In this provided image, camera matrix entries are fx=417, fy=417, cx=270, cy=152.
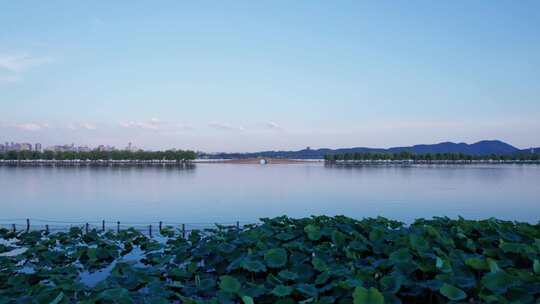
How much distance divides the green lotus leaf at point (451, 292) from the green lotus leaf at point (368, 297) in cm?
89

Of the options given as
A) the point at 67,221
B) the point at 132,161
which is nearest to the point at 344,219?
the point at 67,221

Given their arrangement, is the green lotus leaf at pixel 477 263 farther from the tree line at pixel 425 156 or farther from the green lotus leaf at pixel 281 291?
the tree line at pixel 425 156

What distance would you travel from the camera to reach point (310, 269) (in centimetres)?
689

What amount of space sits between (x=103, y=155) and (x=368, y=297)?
14685cm

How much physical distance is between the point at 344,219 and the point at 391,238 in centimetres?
260

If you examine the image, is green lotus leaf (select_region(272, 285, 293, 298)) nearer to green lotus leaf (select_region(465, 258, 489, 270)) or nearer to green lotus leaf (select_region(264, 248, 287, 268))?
green lotus leaf (select_region(264, 248, 287, 268))

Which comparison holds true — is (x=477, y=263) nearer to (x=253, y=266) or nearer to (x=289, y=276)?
(x=289, y=276)

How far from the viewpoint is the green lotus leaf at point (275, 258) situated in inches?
275

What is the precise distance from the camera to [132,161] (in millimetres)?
147250

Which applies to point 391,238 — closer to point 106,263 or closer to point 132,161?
point 106,263

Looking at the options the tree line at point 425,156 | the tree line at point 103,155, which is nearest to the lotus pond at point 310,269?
the tree line at point 103,155

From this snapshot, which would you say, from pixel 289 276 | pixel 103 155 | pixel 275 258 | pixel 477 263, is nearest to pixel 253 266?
pixel 275 258

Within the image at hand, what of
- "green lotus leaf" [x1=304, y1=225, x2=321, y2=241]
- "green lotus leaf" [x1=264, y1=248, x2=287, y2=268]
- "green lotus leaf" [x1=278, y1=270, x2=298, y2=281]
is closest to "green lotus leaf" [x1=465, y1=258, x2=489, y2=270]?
"green lotus leaf" [x1=278, y1=270, x2=298, y2=281]

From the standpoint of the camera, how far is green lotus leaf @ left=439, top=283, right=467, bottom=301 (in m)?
4.93
